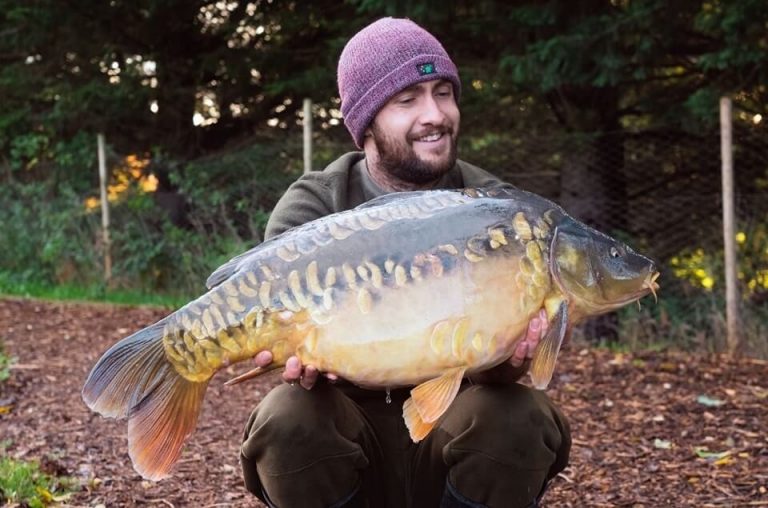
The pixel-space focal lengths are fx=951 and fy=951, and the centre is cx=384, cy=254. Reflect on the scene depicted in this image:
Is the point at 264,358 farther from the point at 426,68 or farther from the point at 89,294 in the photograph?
the point at 89,294

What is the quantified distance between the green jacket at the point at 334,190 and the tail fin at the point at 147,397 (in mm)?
530

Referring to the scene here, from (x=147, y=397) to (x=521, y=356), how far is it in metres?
0.68

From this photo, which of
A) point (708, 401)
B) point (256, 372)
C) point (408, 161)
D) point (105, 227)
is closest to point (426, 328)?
point (256, 372)

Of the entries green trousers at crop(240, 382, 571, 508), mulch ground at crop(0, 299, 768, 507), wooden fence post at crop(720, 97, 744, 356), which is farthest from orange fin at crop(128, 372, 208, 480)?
wooden fence post at crop(720, 97, 744, 356)

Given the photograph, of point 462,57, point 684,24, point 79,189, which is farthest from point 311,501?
point 79,189

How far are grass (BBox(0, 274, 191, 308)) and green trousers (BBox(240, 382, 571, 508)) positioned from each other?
513 centimetres

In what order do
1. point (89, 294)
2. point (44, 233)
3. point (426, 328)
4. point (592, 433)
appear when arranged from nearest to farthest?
point (426, 328), point (592, 433), point (89, 294), point (44, 233)

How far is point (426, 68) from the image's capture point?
2174mm

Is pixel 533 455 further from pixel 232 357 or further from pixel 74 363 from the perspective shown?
pixel 74 363

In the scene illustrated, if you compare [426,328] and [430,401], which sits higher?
[426,328]

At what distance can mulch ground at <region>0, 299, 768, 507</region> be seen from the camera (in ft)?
9.13

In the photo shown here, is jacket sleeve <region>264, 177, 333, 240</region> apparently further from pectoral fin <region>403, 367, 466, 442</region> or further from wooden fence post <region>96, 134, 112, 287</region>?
wooden fence post <region>96, 134, 112, 287</region>

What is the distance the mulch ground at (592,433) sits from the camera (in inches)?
110

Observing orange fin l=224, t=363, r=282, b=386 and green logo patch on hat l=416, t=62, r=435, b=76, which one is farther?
green logo patch on hat l=416, t=62, r=435, b=76
